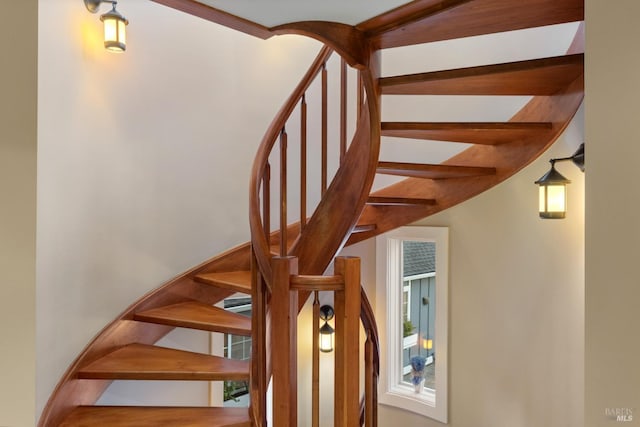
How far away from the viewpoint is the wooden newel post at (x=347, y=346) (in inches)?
56.0

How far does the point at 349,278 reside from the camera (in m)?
1.44

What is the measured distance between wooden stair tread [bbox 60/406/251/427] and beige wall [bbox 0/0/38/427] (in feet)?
3.56

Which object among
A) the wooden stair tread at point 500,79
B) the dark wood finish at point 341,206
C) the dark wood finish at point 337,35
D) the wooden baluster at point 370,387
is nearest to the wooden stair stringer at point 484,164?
the wooden stair tread at point 500,79

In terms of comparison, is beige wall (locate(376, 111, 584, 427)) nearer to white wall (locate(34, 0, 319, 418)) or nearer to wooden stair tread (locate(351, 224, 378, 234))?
wooden stair tread (locate(351, 224, 378, 234))

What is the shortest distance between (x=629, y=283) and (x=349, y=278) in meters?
0.76

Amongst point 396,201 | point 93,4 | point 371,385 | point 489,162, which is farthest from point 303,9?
point 371,385

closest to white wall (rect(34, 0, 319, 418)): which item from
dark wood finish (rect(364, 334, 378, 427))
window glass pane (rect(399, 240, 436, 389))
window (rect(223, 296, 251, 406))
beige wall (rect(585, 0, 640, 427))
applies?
window (rect(223, 296, 251, 406))

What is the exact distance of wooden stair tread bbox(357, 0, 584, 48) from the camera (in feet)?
5.14

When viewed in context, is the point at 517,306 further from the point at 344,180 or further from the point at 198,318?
the point at 198,318

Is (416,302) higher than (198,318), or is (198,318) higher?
(198,318)

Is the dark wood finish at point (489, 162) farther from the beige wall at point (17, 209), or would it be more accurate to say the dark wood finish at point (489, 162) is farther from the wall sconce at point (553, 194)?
the beige wall at point (17, 209)

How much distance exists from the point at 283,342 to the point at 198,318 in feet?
3.98

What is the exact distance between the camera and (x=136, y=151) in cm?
272

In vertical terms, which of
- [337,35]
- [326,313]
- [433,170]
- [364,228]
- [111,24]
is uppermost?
[111,24]
